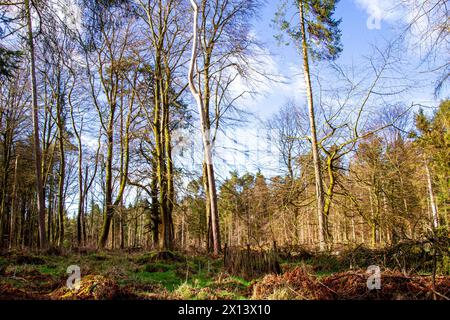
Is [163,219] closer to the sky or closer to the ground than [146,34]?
closer to the ground

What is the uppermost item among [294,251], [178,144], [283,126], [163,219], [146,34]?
[146,34]

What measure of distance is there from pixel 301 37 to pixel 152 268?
33.7ft

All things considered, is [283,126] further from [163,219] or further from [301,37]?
[163,219]

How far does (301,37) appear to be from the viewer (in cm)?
1214

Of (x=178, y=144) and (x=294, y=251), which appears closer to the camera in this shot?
(x=294, y=251)
